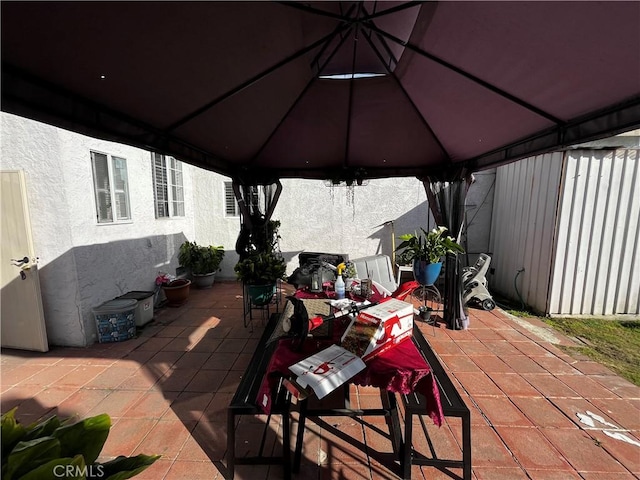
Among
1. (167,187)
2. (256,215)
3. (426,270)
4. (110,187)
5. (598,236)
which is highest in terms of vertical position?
(167,187)

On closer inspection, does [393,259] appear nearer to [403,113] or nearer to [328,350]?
[403,113]

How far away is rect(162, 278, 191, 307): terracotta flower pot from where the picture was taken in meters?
4.95

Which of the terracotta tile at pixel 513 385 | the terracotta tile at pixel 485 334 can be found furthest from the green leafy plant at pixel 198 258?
the terracotta tile at pixel 513 385

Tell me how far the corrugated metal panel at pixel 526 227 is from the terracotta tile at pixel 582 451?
2.89 metres

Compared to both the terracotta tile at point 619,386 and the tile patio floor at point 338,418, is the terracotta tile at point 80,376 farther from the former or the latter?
the terracotta tile at point 619,386

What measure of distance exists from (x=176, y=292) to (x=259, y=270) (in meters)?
2.00

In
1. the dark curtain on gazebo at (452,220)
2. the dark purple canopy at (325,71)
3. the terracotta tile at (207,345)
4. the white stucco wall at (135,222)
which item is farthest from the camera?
the dark curtain on gazebo at (452,220)

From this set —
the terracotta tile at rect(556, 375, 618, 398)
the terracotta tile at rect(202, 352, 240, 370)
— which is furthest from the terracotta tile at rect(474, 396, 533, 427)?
the terracotta tile at rect(202, 352, 240, 370)

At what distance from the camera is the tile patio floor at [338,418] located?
75.6 inches

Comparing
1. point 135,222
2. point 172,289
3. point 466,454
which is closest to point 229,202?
point 135,222

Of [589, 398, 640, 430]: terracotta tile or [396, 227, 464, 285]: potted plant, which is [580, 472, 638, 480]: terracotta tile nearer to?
[589, 398, 640, 430]: terracotta tile

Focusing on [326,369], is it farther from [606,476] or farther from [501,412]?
[606,476]

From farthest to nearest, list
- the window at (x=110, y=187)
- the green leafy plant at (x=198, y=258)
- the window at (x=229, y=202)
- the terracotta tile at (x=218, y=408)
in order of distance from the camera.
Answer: the window at (x=229, y=202) → the green leafy plant at (x=198, y=258) → the window at (x=110, y=187) → the terracotta tile at (x=218, y=408)

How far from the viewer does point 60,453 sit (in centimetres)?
98
